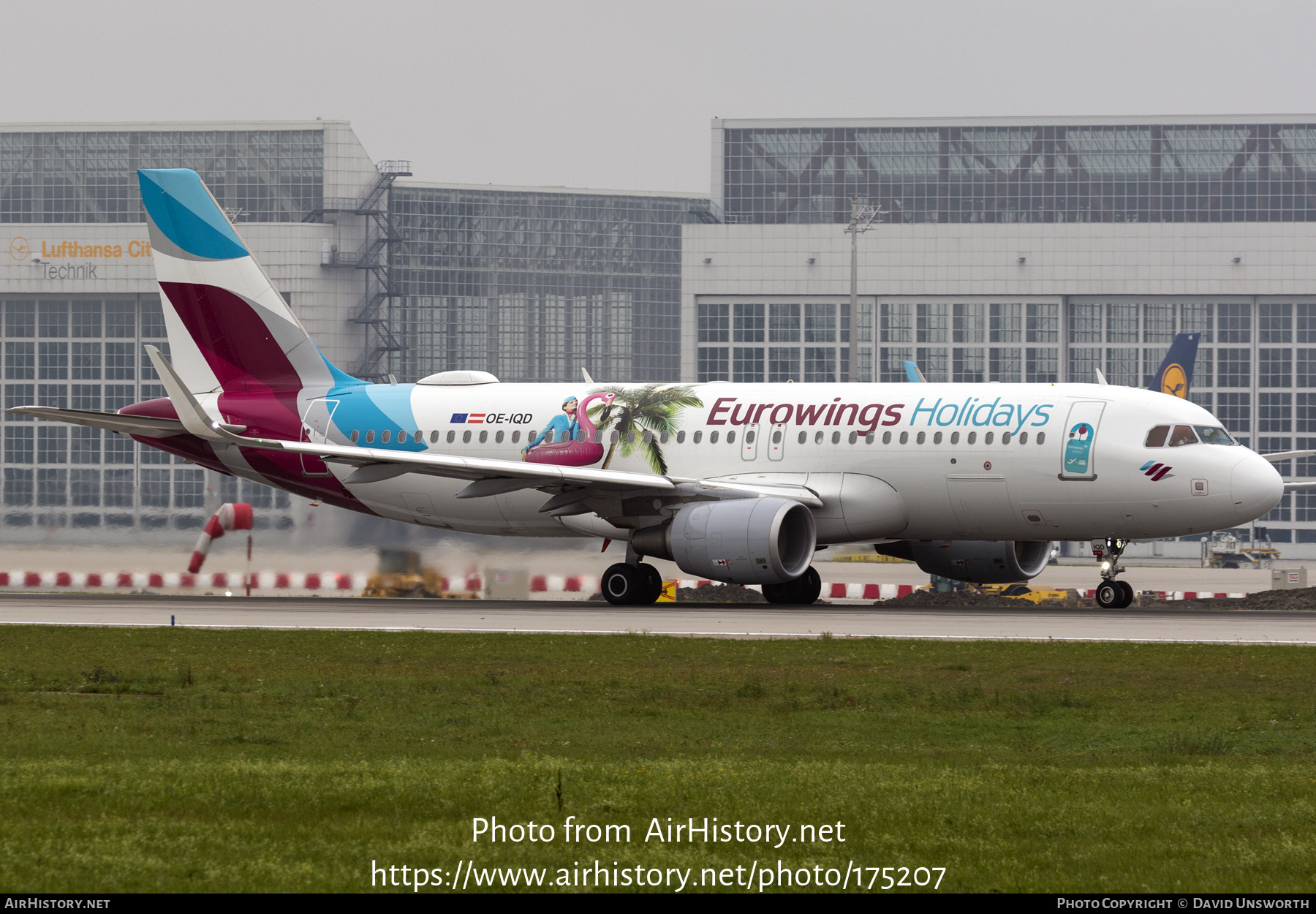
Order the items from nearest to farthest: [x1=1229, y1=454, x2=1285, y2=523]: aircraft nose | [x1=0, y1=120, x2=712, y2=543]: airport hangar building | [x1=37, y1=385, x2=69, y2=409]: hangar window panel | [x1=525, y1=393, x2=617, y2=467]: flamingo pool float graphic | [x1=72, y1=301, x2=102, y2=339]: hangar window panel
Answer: [x1=1229, y1=454, x2=1285, y2=523]: aircraft nose
[x1=525, y1=393, x2=617, y2=467]: flamingo pool float graphic
[x1=0, y1=120, x2=712, y2=543]: airport hangar building
[x1=37, y1=385, x2=69, y2=409]: hangar window panel
[x1=72, y1=301, x2=102, y2=339]: hangar window panel

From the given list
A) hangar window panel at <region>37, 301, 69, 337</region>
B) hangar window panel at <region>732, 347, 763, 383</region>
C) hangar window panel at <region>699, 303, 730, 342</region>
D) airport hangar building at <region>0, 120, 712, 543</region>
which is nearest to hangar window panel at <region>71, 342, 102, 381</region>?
airport hangar building at <region>0, 120, 712, 543</region>

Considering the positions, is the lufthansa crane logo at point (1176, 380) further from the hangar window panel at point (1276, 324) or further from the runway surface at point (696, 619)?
the hangar window panel at point (1276, 324)

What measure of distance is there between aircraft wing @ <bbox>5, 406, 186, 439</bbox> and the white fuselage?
11.0ft

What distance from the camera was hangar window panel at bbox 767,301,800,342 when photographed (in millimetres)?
92500

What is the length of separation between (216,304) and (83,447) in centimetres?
6196

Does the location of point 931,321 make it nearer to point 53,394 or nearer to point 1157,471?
point 53,394

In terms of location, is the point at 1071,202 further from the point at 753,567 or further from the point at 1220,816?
the point at 1220,816

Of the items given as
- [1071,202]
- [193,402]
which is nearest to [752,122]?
[1071,202]

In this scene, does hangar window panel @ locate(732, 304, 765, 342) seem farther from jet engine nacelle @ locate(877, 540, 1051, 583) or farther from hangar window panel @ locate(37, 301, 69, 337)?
jet engine nacelle @ locate(877, 540, 1051, 583)

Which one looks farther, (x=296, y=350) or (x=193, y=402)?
(x=296, y=350)

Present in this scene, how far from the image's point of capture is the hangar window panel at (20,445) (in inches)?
3575

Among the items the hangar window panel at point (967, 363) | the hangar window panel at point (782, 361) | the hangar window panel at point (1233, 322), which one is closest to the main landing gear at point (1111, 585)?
the hangar window panel at point (967, 363)

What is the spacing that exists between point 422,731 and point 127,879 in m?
5.29

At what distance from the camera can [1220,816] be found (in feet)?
30.2
